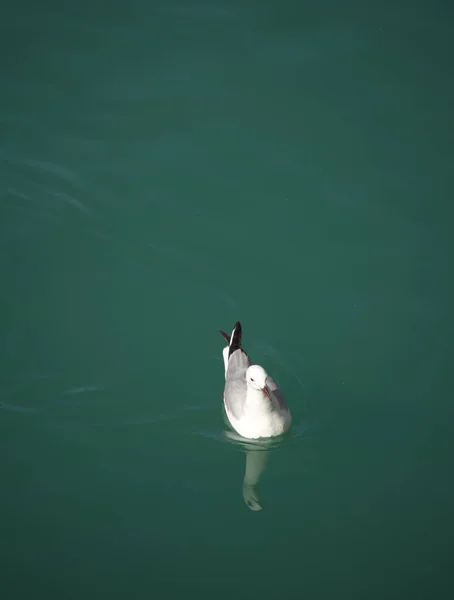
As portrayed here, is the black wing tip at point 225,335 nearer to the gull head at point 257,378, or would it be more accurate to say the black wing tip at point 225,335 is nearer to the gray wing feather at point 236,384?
the gray wing feather at point 236,384

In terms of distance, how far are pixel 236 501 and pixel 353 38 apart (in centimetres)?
854

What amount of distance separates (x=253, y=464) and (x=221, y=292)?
2.48 m

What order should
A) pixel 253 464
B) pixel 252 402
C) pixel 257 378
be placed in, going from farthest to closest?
pixel 253 464, pixel 252 402, pixel 257 378

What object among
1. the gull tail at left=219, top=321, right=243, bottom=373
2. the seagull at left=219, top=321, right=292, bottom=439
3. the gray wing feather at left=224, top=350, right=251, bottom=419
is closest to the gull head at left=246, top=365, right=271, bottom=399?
the seagull at left=219, top=321, right=292, bottom=439

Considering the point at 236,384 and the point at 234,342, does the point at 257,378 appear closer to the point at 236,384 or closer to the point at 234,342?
the point at 236,384

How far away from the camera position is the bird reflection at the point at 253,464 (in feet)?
23.0

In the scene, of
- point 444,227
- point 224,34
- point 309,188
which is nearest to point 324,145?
point 309,188

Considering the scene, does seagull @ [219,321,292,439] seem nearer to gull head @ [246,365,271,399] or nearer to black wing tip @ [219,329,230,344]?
gull head @ [246,365,271,399]

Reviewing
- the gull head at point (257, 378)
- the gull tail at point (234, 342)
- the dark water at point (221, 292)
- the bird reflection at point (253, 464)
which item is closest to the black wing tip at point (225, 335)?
the gull tail at point (234, 342)

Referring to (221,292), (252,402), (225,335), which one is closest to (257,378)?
(252,402)

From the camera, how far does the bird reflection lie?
7012mm

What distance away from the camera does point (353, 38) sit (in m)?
12.6

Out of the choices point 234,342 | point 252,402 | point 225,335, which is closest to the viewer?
point 252,402

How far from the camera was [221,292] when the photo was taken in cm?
914
